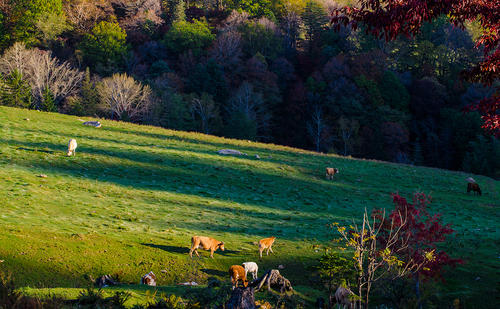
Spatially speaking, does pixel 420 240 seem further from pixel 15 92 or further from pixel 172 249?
pixel 15 92

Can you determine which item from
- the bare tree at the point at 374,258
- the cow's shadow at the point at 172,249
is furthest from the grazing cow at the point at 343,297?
the cow's shadow at the point at 172,249

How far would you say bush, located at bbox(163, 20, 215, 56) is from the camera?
101 metres

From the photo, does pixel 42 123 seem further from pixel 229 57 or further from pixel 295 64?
pixel 295 64

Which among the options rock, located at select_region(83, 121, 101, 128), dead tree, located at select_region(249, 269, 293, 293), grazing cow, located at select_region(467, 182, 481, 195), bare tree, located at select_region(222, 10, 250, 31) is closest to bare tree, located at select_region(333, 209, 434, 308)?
dead tree, located at select_region(249, 269, 293, 293)

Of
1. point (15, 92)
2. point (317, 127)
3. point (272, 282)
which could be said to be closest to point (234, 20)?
point (317, 127)

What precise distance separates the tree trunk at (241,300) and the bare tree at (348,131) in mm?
74377

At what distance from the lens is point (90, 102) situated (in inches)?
2820

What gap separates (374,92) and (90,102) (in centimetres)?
5265

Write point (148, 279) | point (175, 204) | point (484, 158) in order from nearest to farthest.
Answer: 1. point (148, 279)
2. point (175, 204)
3. point (484, 158)

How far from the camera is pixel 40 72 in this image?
2852 inches

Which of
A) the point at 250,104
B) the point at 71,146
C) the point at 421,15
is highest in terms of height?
the point at 250,104

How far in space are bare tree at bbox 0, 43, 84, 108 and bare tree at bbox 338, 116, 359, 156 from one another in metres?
47.6

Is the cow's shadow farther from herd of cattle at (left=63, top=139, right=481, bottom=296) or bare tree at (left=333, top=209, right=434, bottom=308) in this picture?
bare tree at (left=333, top=209, right=434, bottom=308)

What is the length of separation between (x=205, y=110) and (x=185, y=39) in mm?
27092
